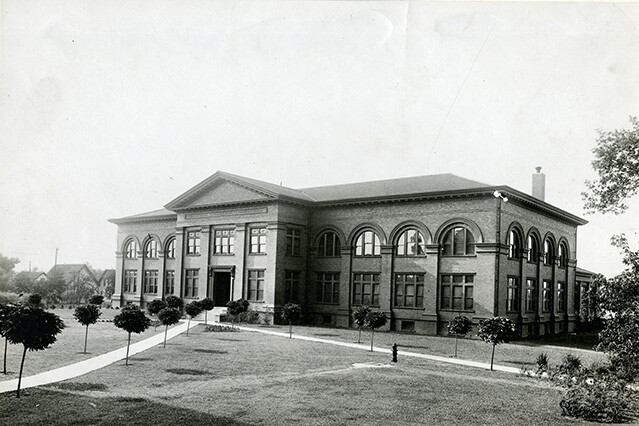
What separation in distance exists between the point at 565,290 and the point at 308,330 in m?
21.6

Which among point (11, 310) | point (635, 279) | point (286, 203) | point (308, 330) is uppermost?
point (286, 203)

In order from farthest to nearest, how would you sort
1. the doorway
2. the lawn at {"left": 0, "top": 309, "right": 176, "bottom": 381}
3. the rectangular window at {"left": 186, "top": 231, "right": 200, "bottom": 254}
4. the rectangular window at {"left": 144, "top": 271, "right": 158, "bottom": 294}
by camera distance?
1. the rectangular window at {"left": 144, "top": 271, "right": 158, "bottom": 294}
2. the rectangular window at {"left": 186, "top": 231, "right": 200, "bottom": 254}
3. the doorway
4. the lawn at {"left": 0, "top": 309, "right": 176, "bottom": 381}

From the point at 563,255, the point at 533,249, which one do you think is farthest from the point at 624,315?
the point at 563,255

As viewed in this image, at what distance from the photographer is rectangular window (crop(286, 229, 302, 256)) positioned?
39812mm

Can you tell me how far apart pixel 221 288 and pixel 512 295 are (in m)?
21.8

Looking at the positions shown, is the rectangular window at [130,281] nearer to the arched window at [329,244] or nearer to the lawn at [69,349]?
the lawn at [69,349]

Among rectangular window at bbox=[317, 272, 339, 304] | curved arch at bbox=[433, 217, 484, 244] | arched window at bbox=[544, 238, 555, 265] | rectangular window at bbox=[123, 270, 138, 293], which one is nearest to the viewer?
curved arch at bbox=[433, 217, 484, 244]

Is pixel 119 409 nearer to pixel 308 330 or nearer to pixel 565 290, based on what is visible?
pixel 308 330

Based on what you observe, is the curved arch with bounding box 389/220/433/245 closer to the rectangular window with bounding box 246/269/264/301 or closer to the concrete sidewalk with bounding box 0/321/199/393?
the rectangular window with bounding box 246/269/264/301

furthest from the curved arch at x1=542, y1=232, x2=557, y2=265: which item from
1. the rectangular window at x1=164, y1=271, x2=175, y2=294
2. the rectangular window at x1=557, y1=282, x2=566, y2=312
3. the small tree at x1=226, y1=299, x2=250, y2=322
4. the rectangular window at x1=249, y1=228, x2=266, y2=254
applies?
the rectangular window at x1=164, y1=271, x2=175, y2=294

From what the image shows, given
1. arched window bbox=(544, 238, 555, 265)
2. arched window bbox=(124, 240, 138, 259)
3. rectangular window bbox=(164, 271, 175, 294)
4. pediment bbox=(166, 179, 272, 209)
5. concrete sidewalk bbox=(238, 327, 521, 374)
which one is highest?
pediment bbox=(166, 179, 272, 209)

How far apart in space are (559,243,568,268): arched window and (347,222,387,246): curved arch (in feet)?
49.6

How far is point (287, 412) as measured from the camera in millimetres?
13070

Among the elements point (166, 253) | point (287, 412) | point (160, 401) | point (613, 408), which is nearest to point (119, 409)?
point (160, 401)
